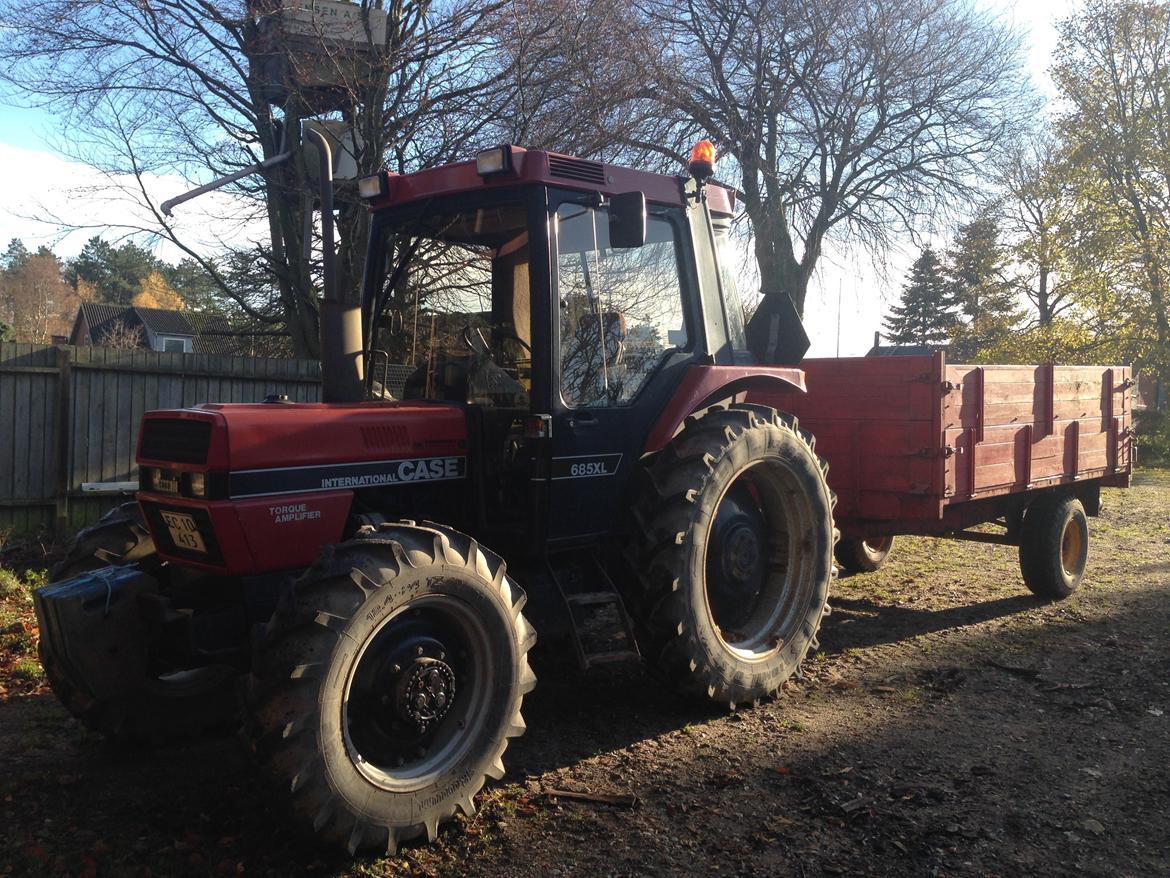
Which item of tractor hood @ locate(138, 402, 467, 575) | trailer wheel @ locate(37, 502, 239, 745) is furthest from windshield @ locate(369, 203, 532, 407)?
trailer wheel @ locate(37, 502, 239, 745)

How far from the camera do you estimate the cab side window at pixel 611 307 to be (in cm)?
452

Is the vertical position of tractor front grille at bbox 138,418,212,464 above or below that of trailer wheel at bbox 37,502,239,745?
above

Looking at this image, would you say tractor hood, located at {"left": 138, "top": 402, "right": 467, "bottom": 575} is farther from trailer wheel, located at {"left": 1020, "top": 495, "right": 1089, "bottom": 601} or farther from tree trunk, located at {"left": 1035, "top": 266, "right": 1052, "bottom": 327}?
tree trunk, located at {"left": 1035, "top": 266, "right": 1052, "bottom": 327}

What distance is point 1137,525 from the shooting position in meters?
11.8

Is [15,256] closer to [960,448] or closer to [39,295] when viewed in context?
[39,295]

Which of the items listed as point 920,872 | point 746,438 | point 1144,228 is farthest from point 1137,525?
point 1144,228

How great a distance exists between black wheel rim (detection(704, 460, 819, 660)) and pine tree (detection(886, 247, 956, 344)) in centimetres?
4198

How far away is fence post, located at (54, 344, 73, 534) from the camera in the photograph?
8547 mm

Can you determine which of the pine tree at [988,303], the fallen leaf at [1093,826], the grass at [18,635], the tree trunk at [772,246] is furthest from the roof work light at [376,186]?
the pine tree at [988,303]

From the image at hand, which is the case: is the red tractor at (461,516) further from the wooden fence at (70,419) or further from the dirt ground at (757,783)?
the wooden fence at (70,419)

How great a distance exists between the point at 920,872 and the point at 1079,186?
25.6 m

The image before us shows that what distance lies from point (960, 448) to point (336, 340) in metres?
4.40

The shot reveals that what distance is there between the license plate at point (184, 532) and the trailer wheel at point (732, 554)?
203 cm

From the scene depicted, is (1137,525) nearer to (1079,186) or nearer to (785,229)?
(785,229)
